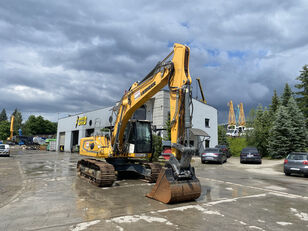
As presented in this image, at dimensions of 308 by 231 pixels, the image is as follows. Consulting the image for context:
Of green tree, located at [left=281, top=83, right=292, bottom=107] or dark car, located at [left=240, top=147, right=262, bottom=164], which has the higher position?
green tree, located at [left=281, top=83, right=292, bottom=107]

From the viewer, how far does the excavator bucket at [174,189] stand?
6.20 metres

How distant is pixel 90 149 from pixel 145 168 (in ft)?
9.93

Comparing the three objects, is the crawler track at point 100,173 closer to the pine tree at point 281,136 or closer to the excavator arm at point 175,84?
the excavator arm at point 175,84

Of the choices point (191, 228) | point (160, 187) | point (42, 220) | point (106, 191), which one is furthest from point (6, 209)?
point (191, 228)

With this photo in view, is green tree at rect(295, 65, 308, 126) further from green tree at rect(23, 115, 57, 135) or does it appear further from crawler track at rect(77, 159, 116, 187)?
green tree at rect(23, 115, 57, 135)

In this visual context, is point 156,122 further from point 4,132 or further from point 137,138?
point 4,132

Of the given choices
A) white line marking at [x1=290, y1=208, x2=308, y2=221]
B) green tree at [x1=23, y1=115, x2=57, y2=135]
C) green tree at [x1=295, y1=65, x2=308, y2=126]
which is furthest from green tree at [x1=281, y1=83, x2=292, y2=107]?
green tree at [x1=23, y1=115, x2=57, y2=135]

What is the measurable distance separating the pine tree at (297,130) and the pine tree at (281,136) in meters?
0.43

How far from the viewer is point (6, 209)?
19.5 ft

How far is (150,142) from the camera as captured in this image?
10.5 metres

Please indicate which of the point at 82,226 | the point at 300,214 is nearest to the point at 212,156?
the point at 300,214

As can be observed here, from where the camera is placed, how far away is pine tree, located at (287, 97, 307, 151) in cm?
2586

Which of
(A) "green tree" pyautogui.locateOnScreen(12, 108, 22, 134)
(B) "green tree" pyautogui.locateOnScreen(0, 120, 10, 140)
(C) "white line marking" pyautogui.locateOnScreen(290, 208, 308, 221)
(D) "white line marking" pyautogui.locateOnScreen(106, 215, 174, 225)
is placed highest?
(A) "green tree" pyautogui.locateOnScreen(12, 108, 22, 134)

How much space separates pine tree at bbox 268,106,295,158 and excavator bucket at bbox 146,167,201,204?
23844mm
